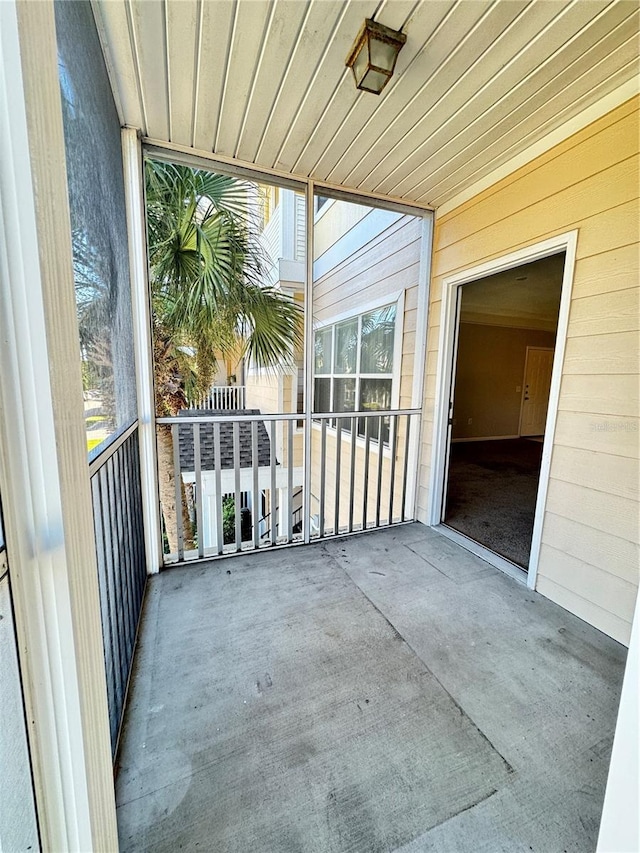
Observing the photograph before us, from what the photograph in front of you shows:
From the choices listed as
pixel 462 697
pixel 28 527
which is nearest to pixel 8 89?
pixel 28 527

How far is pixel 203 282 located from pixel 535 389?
747 centimetres

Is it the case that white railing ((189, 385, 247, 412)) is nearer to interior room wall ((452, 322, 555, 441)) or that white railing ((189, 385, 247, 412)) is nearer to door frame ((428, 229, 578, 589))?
door frame ((428, 229, 578, 589))

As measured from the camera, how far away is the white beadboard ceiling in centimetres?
135

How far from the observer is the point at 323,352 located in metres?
5.26

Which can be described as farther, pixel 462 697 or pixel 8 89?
pixel 462 697

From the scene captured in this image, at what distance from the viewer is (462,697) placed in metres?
1.47

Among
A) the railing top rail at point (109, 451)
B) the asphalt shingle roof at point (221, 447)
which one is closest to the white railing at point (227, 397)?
the asphalt shingle roof at point (221, 447)

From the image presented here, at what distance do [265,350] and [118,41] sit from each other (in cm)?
177

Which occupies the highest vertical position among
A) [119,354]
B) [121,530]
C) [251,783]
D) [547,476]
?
[119,354]

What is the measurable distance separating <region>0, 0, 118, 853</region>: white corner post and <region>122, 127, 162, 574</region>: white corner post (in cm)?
159

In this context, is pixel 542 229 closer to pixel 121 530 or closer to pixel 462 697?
pixel 462 697

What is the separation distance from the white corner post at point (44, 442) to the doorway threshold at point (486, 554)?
2416 millimetres

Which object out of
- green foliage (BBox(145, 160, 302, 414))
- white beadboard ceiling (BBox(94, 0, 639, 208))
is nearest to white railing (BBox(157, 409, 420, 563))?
green foliage (BBox(145, 160, 302, 414))

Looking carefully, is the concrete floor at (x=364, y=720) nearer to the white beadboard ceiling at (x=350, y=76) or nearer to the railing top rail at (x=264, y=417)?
the railing top rail at (x=264, y=417)
